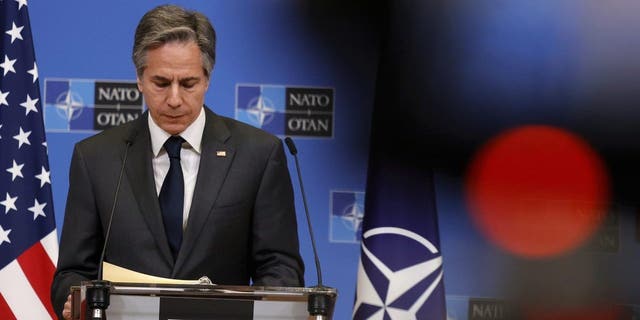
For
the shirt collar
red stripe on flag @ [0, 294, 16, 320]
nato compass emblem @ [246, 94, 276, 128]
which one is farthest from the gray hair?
red stripe on flag @ [0, 294, 16, 320]

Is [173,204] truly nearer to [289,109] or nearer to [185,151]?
[185,151]

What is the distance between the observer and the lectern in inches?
73.5

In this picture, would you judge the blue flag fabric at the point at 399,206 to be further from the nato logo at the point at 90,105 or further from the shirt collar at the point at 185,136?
the shirt collar at the point at 185,136

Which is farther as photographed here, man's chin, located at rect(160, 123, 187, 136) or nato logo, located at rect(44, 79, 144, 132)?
nato logo, located at rect(44, 79, 144, 132)

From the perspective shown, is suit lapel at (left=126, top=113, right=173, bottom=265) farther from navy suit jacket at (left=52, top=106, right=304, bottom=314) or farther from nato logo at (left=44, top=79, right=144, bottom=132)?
nato logo at (left=44, top=79, right=144, bottom=132)

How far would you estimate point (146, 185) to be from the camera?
2467 mm

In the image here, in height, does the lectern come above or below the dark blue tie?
below

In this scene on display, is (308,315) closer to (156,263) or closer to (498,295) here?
(156,263)

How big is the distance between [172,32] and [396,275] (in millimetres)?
1542

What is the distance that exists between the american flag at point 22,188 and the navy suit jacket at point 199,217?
1200mm

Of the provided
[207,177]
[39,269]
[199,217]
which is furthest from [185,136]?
[39,269]

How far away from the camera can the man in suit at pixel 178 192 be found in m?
2.42

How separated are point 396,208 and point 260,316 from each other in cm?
177

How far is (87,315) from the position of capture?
1838 millimetres
